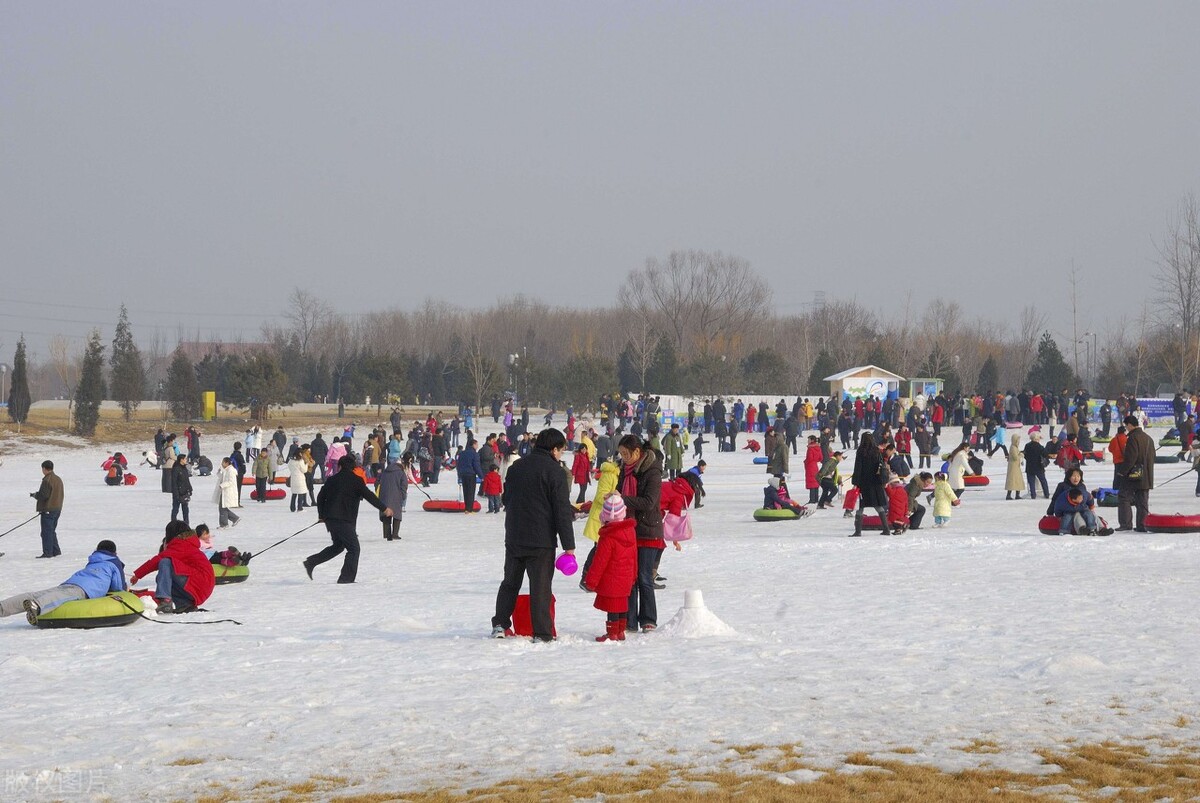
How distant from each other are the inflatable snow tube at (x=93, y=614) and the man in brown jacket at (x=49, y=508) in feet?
25.9

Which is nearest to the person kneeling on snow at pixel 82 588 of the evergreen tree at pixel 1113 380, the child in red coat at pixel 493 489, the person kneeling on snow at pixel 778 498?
the child in red coat at pixel 493 489

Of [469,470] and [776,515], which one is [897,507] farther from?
[469,470]

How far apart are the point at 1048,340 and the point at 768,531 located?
52545 mm

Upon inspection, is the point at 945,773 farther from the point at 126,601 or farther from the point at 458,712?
the point at 126,601

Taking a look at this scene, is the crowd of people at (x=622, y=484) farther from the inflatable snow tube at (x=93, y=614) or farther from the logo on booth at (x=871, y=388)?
the logo on booth at (x=871, y=388)

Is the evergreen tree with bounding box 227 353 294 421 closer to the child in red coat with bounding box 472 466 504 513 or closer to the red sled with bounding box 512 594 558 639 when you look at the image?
the child in red coat with bounding box 472 466 504 513

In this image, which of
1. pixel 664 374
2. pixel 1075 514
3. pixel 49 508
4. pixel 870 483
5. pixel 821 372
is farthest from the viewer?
pixel 821 372

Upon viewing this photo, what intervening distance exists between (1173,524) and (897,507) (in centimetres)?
357

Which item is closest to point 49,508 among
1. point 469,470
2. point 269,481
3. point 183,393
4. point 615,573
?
point 469,470

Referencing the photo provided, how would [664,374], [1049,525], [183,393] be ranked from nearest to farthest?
[1049,525] → [183,393] → [664,374]

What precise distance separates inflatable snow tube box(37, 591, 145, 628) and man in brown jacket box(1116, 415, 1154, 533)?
11.9 meters

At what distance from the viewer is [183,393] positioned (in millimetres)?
61625

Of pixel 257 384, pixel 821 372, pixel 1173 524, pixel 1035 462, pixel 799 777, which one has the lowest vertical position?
pixel 799 777

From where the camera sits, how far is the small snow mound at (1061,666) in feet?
26.7
